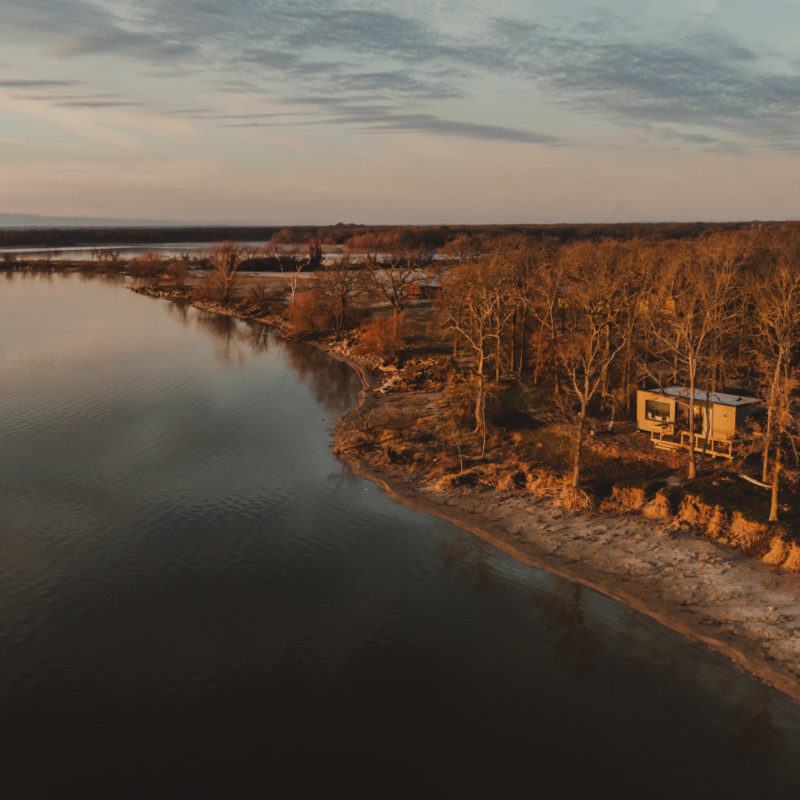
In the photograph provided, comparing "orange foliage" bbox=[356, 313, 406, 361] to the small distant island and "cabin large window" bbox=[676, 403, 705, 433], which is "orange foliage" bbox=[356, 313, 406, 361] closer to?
the small distant island

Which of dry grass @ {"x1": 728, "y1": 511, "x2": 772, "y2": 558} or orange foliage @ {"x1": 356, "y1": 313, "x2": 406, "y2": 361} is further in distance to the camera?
orange foliage @ {"x1": 356, "y1": 313, "x2": 406, "y2": 361}

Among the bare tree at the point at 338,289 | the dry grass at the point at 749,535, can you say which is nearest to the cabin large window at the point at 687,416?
the dry grass at the point at 749,535

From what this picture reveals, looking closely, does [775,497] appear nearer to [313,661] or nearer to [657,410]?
[657,410]

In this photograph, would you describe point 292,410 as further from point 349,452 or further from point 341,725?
point 341,725

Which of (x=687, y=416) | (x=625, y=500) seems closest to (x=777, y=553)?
(x=625, y=500)

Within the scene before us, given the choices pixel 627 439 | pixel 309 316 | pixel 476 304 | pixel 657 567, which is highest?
pixel 476 304

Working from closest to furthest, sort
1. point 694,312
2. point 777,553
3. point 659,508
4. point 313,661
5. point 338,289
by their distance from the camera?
1. point 313,661
2. point 777,553
3. point 659,508
4. point 694,312
5. point 338,289

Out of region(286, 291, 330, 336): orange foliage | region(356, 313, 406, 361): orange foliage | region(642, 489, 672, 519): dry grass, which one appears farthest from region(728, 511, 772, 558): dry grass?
region(286, 291, 330, 336): orange foliage

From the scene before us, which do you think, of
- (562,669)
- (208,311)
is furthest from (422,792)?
(208,311)
